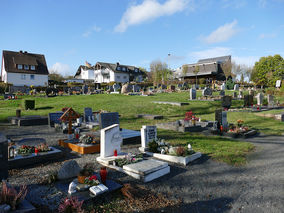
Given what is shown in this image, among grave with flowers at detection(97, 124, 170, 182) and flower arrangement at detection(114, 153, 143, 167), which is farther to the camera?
flower arrangement at detection(114, 153, 143, 167)

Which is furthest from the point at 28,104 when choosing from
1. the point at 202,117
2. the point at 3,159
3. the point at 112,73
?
the point at 112,73

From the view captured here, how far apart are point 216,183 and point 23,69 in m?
52.8

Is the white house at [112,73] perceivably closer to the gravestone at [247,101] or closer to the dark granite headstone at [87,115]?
the gravestone at [247,101]

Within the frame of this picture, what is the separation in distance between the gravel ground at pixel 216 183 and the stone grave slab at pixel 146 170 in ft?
0.53

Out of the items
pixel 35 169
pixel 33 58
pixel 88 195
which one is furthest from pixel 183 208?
pixel 33 58

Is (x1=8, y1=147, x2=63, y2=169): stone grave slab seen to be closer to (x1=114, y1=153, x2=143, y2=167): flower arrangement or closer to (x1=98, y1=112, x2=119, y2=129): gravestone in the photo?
(x1=114, y1=153, x2=143, y2=167): flower arrangement

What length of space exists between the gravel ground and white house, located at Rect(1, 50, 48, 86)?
47.6 m

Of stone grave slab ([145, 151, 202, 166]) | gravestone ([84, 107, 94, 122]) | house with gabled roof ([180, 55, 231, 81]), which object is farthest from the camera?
house with gabled roof ([180, 55, 231, 81])

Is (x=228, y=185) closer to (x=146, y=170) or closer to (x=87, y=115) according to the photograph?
(x=146, y=170)

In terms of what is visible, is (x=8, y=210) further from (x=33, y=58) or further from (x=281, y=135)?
(x=33, y=58)

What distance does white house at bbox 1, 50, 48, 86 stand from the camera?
47250mm

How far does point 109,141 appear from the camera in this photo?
736cm

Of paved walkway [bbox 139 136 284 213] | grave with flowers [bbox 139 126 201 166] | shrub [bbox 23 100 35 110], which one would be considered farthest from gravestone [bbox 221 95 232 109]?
shrub [bbox 23 100 35 110]

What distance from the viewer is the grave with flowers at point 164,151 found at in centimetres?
727
